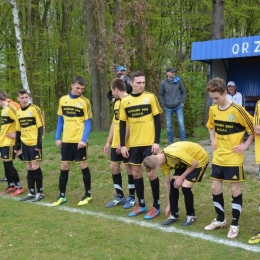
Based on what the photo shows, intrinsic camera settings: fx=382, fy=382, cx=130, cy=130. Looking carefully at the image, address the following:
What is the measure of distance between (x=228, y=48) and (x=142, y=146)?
6.41 meters

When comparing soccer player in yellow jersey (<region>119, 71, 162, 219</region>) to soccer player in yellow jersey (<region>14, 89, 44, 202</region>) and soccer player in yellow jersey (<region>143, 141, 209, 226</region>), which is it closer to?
→ soccer player in yellow jersey (<region>143, 141, 209, 226</region>)

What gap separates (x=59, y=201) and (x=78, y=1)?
43.4 feet

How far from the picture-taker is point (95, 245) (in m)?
4.75

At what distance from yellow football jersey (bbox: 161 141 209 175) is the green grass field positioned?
0.87 meters

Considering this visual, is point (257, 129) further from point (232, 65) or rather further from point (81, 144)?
point (232, 65)

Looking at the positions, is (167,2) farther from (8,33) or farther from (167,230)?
(167,230)

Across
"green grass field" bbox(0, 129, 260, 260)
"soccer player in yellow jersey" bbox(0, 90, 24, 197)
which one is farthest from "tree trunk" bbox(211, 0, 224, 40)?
"soccer player in yellow jersey" bbox(0, 90, 24, 197)

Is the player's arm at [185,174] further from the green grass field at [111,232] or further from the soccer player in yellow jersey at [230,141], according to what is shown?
the green grass field at [111,232]

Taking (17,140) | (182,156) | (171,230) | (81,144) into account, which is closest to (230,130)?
(182,156)

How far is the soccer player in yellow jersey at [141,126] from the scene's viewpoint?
5820 millimetres

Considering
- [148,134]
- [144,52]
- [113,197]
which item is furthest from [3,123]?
[144,52]

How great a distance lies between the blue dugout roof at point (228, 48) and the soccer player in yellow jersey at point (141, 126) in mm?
5819

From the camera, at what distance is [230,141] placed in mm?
4934

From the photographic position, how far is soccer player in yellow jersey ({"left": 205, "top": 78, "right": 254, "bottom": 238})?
4.84 metres
